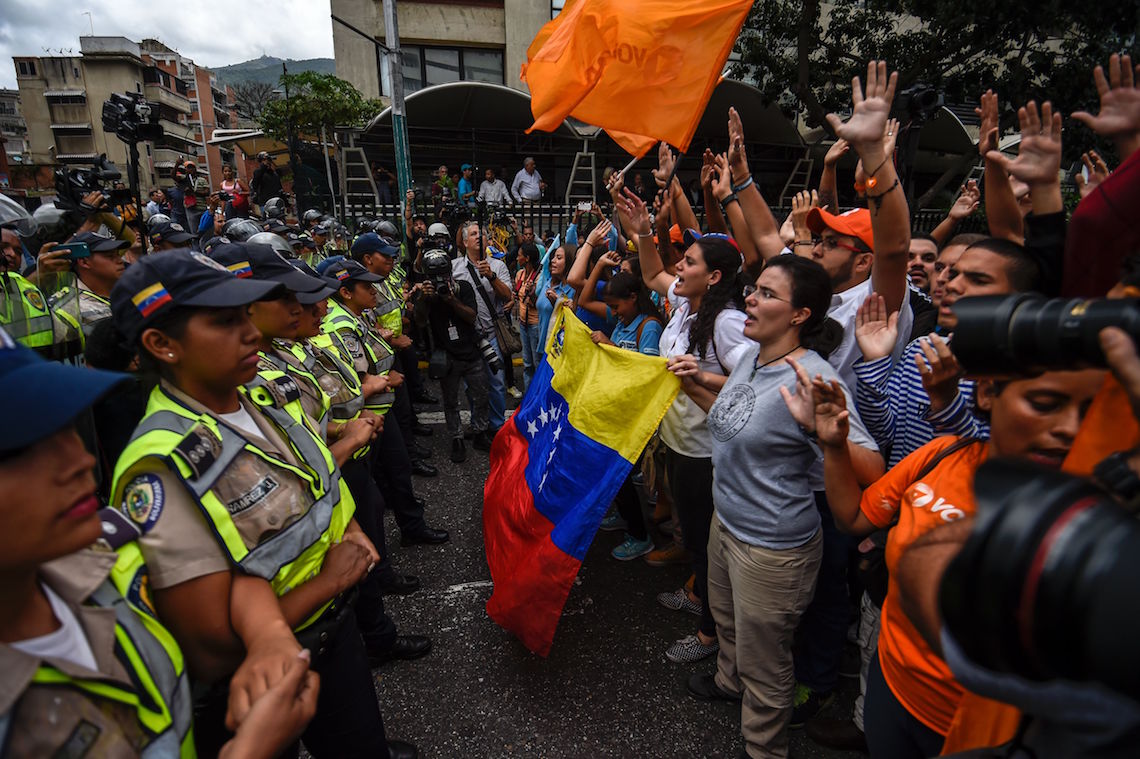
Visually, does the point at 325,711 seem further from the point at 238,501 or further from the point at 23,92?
the point at 23,92

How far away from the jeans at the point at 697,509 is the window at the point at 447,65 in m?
21.2

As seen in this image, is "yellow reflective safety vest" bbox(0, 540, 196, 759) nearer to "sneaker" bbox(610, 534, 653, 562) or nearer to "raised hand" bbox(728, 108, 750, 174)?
"sneaker" bbox(610, 534, 653, 562)

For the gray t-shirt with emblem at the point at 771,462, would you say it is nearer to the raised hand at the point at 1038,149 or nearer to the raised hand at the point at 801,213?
the raised hand at the point at 1038,149

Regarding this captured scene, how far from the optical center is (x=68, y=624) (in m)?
1.08

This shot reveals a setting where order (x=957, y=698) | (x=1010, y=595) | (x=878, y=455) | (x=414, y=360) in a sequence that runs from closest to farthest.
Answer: (x=1010, y=595), (x=957, y=698), (x=878, y=455), (x=414, y=360)

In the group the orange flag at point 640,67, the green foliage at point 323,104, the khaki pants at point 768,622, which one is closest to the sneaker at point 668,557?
the khaki pants at point 768,622

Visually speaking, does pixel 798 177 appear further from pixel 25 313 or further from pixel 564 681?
pixel 25 313

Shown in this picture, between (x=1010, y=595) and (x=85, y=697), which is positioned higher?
(x=1010, y=595)

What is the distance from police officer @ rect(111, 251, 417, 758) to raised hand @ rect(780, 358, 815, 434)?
1546mm

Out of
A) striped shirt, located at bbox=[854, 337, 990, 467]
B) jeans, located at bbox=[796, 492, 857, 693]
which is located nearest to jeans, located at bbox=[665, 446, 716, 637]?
jeans, located at bbox=[796, 492, 857, 693]

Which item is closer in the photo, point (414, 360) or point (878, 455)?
point (878, 455)

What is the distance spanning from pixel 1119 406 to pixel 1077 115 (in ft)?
6.10

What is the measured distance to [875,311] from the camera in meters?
2.38

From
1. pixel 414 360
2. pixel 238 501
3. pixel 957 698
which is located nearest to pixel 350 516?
→ pixel 238 501
